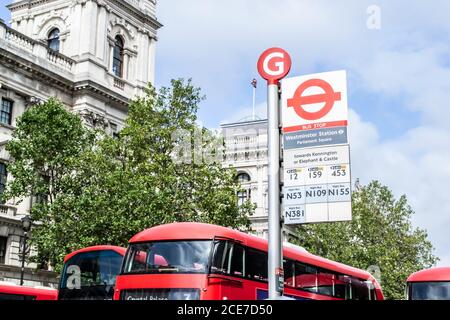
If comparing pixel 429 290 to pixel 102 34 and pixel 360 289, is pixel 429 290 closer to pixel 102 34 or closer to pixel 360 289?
pixel 360 289

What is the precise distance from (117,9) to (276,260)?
3748cm

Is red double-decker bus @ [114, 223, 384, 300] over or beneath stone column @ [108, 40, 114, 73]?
beneath

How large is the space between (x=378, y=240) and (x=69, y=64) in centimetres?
2431

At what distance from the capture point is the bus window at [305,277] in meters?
17.8

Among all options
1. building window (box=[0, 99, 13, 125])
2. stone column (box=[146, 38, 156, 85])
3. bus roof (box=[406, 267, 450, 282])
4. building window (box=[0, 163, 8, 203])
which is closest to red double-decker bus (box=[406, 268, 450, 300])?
bus roof (box=[406, 267, 450, 282])

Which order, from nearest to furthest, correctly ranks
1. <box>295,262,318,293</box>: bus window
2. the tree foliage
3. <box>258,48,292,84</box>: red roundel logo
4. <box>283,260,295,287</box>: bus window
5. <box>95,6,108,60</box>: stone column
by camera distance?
<box>258,48,292,84</box>: red roundel logo, <box>283,260,295,287</box>: bus window, <box>295,262,318,293</box>: bus window, the tree foliage, <box>95,6,108,60</box>: stone column

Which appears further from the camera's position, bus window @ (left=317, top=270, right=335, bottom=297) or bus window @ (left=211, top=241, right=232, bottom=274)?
bus window @ (left=317, top=270, right=335, bottom=297)

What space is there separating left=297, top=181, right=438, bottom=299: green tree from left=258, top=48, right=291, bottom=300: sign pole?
33.9m

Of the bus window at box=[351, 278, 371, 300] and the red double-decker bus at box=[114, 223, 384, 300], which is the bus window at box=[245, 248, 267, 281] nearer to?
the red double-decker bus at box=[114, 223, 384, 300]

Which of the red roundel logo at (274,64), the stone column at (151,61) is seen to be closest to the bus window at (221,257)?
the red roundel logo at (274,64)

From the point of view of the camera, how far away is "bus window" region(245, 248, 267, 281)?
1562 centimetres
